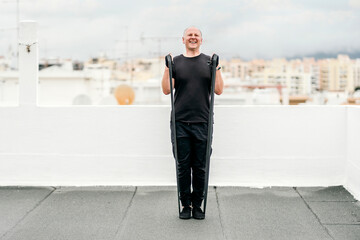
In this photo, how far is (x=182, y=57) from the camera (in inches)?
137

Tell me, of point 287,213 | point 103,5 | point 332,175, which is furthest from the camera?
point 103,5

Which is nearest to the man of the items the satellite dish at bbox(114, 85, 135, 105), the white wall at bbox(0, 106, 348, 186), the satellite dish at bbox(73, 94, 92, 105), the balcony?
the balcony

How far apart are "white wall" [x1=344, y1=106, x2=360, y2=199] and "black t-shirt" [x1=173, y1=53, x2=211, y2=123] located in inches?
69.4

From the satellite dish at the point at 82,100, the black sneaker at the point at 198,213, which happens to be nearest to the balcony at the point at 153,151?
the black sneaker at the point at 198,213

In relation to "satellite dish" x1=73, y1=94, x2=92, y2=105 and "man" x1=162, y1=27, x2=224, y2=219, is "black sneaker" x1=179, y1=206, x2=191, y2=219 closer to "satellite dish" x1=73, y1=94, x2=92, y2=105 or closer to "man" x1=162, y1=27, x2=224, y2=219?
"man" x1=162, y1=27, x2=224, y2=219

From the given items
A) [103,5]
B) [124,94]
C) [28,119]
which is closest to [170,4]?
[103,5]

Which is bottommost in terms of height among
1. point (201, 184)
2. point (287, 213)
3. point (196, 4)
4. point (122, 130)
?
point (287, 213)

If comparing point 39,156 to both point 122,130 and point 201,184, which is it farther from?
point 201,184

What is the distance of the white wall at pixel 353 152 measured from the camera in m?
4.30

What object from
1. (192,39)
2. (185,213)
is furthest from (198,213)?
(192,39)

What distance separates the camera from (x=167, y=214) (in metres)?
3.78

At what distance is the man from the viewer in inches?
136

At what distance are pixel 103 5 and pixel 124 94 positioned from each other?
58.8 m

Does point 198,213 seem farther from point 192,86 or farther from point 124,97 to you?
point 124,97
